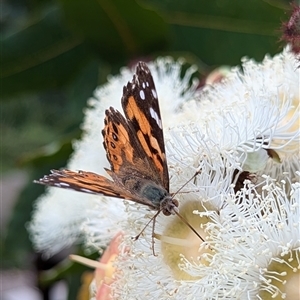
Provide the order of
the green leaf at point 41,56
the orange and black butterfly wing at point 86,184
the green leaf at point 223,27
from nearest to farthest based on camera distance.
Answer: the orange and black butterfly wing at point 86,184, the green leaf at point 223,27, the green leaf at point 41,56

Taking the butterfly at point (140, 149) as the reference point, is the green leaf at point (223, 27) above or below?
above

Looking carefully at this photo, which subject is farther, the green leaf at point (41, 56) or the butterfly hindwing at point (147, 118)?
the green leaf at point (41, 56)

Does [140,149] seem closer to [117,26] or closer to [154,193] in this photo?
[154,193]

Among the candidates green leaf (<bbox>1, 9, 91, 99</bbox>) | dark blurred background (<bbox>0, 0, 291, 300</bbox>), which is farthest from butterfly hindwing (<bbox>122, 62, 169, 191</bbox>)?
green leaf (<bbox>1, 9, 91, 99</bbox>)

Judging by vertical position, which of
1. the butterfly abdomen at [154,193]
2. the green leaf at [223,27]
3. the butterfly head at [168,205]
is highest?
the green leaf at [223,27]

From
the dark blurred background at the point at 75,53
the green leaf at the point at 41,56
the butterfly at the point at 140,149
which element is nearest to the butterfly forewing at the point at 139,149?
the butterfly at the point at 140,149

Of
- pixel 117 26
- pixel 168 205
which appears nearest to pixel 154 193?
pixel 168 205

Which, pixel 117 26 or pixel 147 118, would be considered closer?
pixel 147 118

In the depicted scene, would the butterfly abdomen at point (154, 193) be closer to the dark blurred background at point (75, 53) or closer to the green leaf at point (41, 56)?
the dark blurred background at point (75, 53)

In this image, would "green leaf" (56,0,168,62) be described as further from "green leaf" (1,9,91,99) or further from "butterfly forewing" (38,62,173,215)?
"butterfly forewing" (38,62,173,215)
